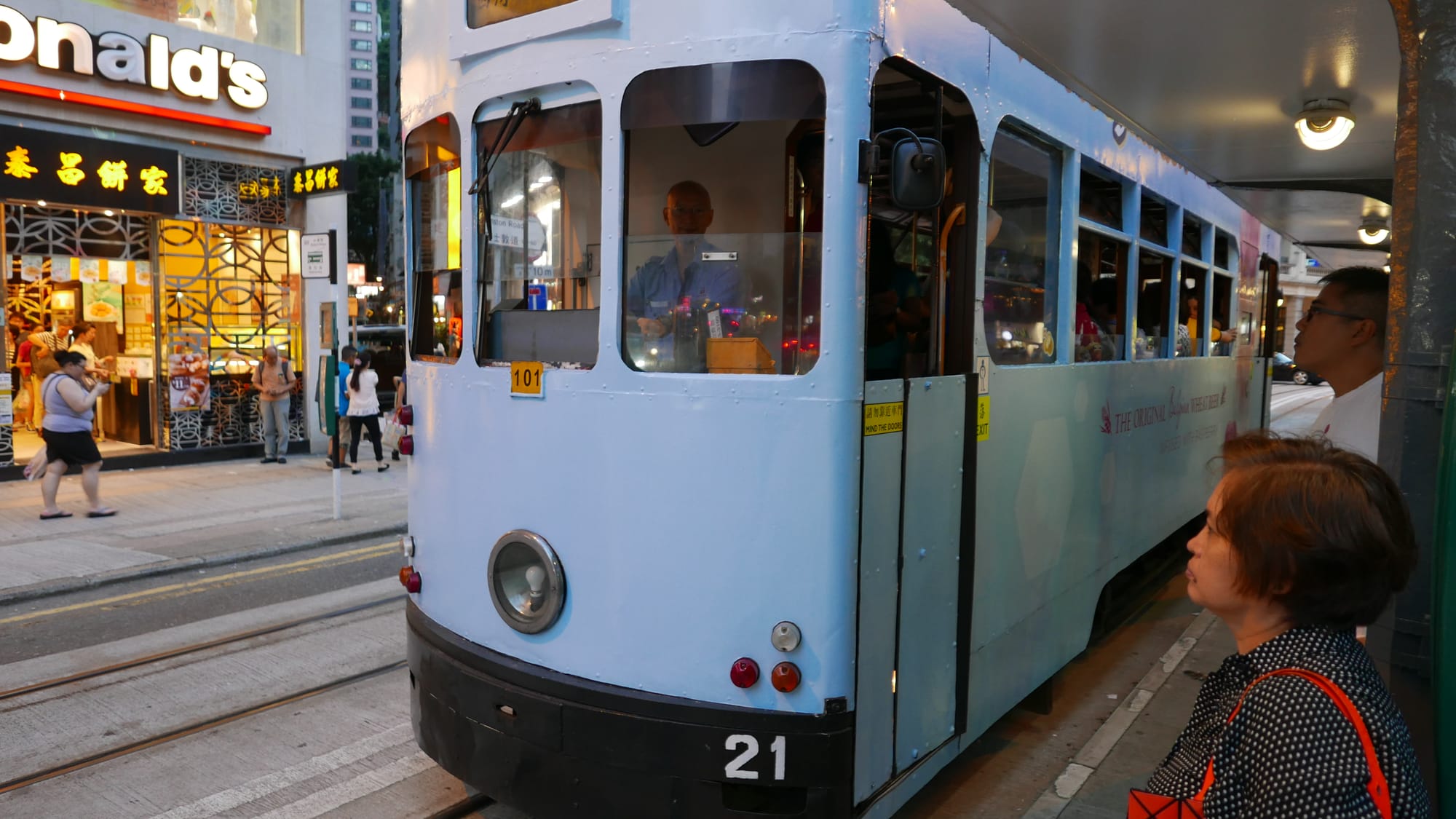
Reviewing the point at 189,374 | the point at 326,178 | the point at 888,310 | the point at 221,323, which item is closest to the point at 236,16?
the point at 326,178

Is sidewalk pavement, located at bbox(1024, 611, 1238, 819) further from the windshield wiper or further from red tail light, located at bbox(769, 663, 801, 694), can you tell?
the windshield wiper

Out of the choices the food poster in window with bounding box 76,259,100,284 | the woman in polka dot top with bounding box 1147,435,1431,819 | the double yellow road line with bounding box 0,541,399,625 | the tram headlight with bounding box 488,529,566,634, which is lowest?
the double yellow road line with bounding box 0,541,399,625

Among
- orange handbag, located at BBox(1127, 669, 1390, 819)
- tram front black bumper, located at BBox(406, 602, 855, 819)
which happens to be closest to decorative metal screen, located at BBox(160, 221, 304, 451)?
tram front black bumper, located at BBox(406, 602, 855, 819)

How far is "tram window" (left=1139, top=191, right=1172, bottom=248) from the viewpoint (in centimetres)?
538

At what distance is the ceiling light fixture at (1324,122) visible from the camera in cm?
787

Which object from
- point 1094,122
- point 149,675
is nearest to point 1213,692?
point 1094,122

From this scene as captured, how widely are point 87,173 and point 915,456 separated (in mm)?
12818

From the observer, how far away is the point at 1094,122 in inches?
184

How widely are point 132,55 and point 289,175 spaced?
2.40 meters

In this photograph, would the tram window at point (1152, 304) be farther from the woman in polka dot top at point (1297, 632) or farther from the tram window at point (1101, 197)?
the woman in polka dot top at point (1297, 632)

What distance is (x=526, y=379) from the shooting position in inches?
133

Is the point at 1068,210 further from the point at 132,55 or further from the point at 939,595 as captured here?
the point at 132,55

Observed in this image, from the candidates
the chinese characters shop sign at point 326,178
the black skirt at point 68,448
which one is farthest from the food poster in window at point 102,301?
the black skirt at point 68,448

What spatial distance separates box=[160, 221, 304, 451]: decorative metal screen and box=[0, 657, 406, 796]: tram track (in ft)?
32.2
